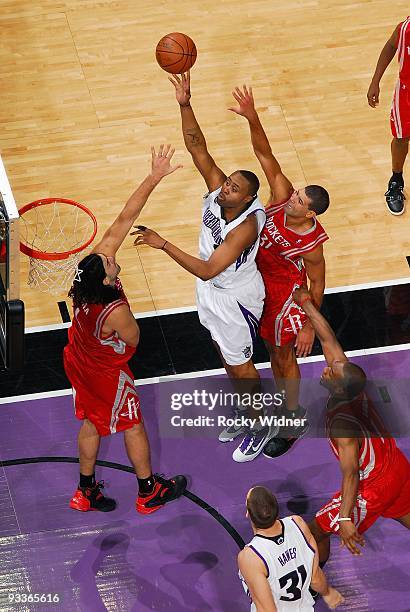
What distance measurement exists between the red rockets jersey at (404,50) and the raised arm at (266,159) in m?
1.63

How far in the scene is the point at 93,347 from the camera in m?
6.29

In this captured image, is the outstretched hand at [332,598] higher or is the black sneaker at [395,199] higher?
the black sneaker at [395,199]

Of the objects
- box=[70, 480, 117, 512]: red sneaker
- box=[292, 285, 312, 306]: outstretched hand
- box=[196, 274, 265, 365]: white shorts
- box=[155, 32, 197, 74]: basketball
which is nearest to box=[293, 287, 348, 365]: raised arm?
box=[292, 285, 312, 306]: outstretched hand

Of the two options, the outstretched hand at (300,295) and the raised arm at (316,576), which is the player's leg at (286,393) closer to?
the outstretched hand at (300,295)

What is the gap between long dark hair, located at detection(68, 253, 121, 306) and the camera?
6020 mm

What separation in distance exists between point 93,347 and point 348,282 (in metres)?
2.65

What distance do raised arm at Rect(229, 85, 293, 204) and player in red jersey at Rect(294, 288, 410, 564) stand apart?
112 centimetres

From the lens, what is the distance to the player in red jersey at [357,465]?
583 cm

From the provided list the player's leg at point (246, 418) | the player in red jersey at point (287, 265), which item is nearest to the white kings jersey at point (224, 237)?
the player in red jersey at point (287, 265)

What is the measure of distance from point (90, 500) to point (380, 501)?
1836 mm

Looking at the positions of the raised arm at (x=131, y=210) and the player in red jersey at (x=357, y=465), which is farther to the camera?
the raised arm at (x=131, y=210)

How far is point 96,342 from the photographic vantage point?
6258 mm

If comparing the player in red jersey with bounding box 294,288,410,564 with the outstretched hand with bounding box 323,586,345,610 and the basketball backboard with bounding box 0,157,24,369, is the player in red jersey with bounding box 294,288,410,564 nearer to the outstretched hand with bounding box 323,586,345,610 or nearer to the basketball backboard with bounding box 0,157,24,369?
the outstretched hand with bounding box 323,586,345,610

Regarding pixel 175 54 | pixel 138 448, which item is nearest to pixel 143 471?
pixel 138 448
